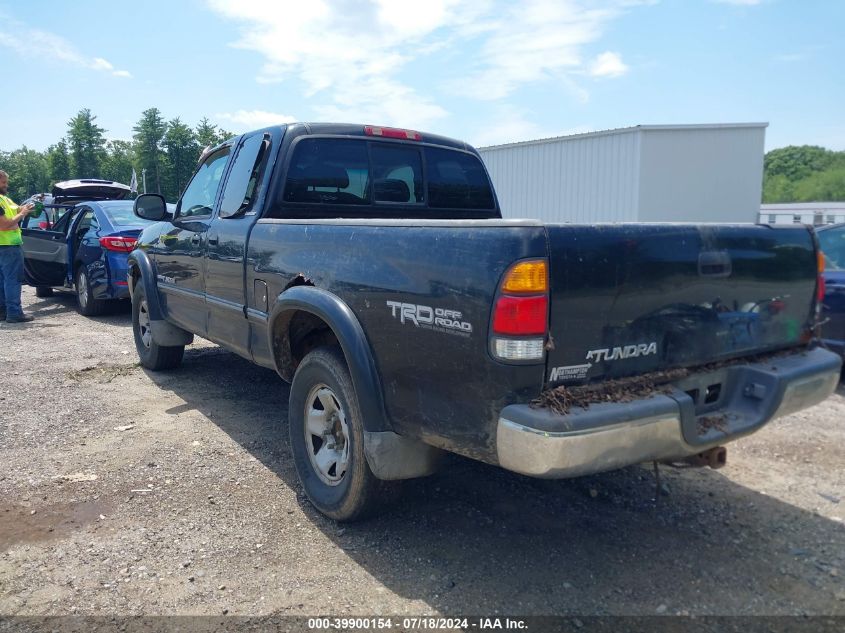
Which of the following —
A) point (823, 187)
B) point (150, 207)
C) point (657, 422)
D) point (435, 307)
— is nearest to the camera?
point (657, 422)

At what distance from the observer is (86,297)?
9.92 metres

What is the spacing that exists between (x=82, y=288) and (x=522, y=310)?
9.32 meters

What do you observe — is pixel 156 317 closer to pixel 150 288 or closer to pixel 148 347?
pixel 150 288

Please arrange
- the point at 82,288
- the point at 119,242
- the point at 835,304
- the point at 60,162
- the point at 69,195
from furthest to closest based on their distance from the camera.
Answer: the point at 60,162
the point at 69,195
the point at 82,288
the point at 119,242
the point at 835,304

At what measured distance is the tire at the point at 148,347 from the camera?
21.1 ft

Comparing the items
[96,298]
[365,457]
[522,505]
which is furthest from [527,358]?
[96,298]

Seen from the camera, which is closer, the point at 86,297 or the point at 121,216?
the point at 121,216

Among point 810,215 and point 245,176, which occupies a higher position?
point 245,176

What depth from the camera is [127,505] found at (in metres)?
3.77

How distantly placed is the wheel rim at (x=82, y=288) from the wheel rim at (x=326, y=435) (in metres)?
7.54

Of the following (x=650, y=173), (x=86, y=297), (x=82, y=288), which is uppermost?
(x=650, y=173)

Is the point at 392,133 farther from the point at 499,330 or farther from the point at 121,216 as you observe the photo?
the point at 121,216

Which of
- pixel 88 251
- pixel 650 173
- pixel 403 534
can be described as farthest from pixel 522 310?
pixel 650 173

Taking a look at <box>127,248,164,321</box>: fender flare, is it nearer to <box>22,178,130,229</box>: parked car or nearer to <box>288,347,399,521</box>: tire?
<box>288,347,399,521</box>: tire
